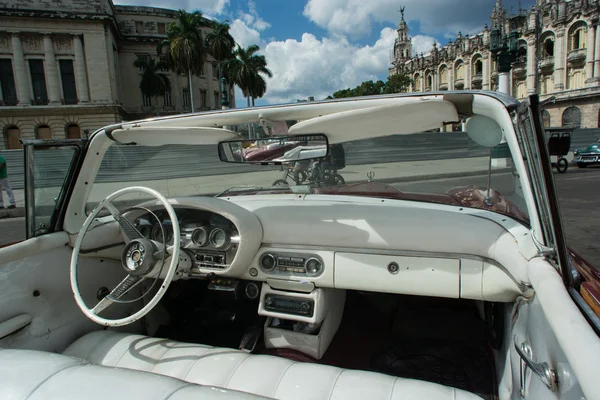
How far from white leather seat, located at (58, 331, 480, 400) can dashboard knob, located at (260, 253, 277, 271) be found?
Result: 25.1 inches

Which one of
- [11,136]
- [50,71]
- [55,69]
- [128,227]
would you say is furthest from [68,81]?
[128,227]

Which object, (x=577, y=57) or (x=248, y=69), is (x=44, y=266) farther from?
(x=577, y=57)

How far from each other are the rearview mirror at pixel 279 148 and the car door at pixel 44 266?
1070mm

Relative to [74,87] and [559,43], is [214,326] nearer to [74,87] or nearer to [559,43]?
[74,87]

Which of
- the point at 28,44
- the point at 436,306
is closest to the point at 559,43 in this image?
the point at 436,306

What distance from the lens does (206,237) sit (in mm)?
2377

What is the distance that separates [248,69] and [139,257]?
46.2 m

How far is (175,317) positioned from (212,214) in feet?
3.66

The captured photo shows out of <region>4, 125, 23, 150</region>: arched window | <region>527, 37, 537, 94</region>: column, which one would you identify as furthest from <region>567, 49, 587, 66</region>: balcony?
<region>4, 125, 23, 150</region>: arched window

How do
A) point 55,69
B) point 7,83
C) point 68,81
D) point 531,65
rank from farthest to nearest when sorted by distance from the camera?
point 531,65 < point 68,81 < point 55,69 < point 7,83

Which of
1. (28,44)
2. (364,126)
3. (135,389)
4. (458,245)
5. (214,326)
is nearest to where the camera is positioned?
(135,389)

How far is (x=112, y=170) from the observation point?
272cm

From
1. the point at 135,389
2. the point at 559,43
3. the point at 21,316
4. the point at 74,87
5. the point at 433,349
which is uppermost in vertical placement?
the point at 559,43

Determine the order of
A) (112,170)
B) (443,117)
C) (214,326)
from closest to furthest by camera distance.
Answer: (443,117)
(112,170)
(214,326)
